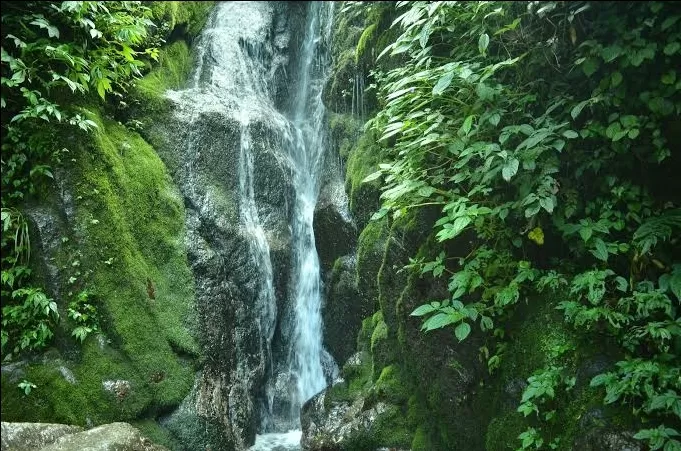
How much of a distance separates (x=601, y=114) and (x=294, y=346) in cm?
640

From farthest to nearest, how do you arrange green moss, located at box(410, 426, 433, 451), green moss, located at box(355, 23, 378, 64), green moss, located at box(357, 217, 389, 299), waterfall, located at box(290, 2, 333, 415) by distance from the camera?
waterfall, located at box(290, 2, 333, 415)
green moss, located at box(355, 23, 378, 64)
green moss, located at box(357, 217, 389, 299)
green moss, located at box(410, 426, 433, 451)

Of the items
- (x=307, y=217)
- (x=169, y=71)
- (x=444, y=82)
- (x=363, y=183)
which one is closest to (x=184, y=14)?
(x=169, y=71)

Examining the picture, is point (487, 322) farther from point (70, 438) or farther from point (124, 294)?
point (124, 294)

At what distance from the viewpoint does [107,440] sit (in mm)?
4746

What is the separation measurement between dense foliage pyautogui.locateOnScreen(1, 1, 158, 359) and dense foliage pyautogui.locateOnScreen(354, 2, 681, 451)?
3.90m

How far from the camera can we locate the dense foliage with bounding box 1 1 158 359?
5.45m

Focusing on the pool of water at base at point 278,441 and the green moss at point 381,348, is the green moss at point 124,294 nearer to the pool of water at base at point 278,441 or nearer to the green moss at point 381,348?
the pool of water at base at point 278,441

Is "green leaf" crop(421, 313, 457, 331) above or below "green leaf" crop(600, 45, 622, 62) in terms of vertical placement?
below

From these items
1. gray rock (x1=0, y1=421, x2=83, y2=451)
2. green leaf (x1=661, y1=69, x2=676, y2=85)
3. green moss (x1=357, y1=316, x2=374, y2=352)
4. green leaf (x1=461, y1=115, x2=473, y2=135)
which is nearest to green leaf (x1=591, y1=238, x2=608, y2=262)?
green leaf (x1=661, y1=69, x2=676, y2=85)

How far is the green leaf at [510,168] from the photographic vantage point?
3.85 m

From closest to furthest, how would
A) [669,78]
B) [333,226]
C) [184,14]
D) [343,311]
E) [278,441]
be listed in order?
[669,78]
[278,441]
[343,311]
[333,226]
[184,14]

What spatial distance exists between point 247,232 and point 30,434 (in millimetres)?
4297

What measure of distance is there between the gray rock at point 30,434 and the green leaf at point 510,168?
4.89 metres

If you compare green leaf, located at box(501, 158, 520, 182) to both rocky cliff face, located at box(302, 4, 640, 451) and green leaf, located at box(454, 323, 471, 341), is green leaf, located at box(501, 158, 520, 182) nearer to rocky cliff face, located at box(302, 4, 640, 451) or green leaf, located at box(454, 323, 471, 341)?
rocky cliff face, located at box(302, 4, 640, 451)
